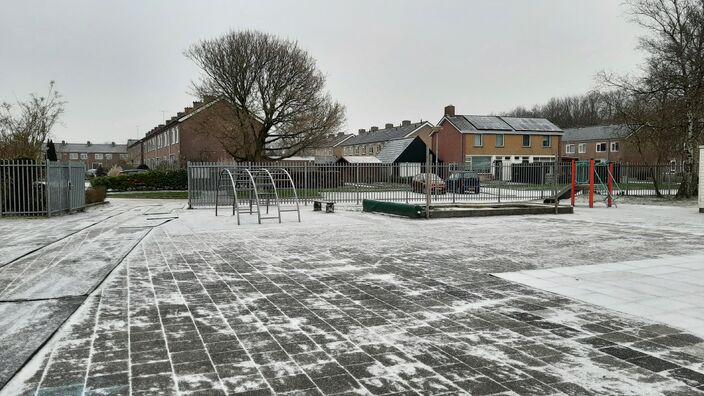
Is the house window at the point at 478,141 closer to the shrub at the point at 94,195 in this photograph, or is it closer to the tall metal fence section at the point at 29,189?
the shrub at the point at 94,195

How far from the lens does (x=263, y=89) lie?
32.6 m

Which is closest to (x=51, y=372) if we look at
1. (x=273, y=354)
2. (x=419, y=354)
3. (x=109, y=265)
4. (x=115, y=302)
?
(x=273, y=354)

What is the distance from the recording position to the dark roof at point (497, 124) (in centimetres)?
5269

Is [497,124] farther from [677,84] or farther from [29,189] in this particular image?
[29,189]

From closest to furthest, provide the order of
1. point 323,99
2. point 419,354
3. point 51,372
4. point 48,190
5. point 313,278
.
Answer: point 51,372 → point 419,354 → point 313,278 → point 48,190 → point 323,99

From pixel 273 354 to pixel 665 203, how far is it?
24.7 metres

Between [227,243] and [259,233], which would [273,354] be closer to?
[227,243]

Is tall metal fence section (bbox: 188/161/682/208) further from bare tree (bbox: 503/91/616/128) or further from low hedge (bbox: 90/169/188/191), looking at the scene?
bare tree (bbox: 503/91/616/128)

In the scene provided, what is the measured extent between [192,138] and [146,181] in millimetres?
15366

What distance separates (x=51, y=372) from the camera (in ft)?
12.0

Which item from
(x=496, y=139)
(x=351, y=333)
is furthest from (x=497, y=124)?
(x=351, y=333)

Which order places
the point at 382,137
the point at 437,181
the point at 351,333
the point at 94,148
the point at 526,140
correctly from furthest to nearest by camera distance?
the point at 94,148
the point at 382,137
the point at 526,140
the point at 437,181
the point at 351,333

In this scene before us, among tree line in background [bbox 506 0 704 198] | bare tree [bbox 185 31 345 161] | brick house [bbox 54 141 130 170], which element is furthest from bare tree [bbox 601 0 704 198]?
brick house [bbox 54 141 130 170]

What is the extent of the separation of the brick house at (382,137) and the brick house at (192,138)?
2288 centimetres
